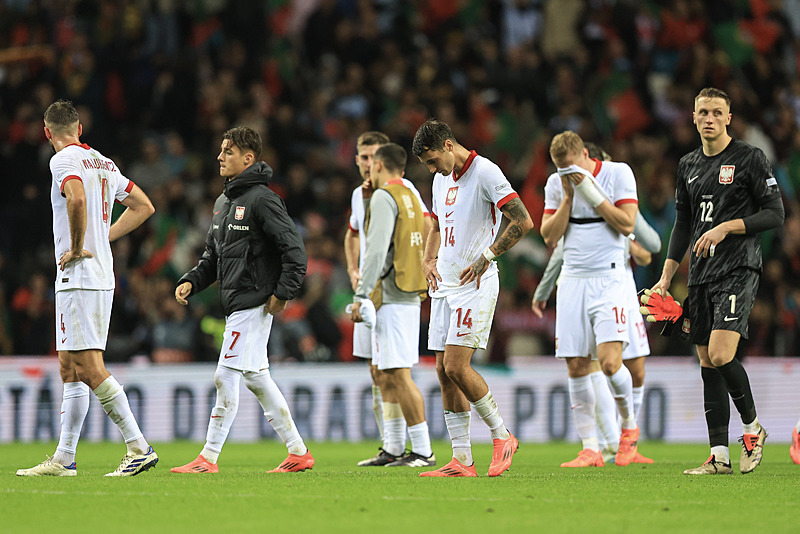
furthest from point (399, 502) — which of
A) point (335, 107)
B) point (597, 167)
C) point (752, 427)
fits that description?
point (335, 107)

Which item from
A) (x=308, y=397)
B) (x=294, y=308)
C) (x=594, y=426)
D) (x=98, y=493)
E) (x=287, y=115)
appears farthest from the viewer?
(x=287, y=115)

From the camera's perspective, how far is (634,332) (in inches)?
419

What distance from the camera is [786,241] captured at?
17078mm

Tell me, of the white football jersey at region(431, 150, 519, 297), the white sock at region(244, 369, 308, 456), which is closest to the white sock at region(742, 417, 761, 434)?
the white football jersey at region(431, 150, 519, 297)

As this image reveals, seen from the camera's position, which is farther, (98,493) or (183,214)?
(183,214)

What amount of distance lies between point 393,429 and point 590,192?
8.82 feet

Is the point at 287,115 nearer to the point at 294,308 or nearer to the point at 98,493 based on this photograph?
the point at 294,308

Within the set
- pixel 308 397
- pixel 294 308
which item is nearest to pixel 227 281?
pixel 308 397

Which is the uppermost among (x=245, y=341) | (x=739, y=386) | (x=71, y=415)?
(x=245, y=341)

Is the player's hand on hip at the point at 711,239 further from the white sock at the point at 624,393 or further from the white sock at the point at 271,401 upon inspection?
the white sock at the point at 271,401

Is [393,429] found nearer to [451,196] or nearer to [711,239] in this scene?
[451,196]

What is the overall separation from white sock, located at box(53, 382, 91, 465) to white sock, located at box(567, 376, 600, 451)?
13.6 feet

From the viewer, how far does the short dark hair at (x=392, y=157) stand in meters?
9.99

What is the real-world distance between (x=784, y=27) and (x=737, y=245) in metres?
13.5
